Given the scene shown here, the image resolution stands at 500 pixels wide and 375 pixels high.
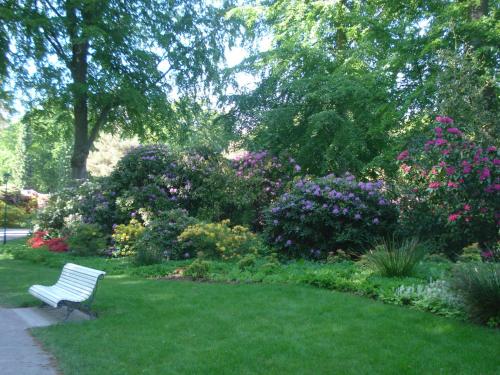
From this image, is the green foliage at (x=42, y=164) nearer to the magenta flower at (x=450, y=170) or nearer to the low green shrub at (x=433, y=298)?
the magenta flower at (x=450, y=170)

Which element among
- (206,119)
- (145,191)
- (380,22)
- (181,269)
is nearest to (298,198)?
(181,269)

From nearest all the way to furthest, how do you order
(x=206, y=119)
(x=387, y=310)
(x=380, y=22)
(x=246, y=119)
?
(x=387, y=310), (x=380, y=22), (x=246, y=119), (x=206, y=119)

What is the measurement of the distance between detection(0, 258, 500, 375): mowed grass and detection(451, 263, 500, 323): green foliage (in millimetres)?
238

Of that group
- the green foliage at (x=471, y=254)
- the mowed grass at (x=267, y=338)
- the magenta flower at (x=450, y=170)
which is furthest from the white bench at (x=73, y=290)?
the magenta flower at (x=450, y=170)

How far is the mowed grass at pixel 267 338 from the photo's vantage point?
4750mm

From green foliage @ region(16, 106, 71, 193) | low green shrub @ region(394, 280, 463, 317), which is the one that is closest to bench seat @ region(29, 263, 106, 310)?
low green shrub @ region(394, 280, 463, 317)

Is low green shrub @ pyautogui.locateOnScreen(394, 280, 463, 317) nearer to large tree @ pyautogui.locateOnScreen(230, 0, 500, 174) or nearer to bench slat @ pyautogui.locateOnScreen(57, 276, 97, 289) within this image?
bench slat @ pyautogui.locateOnScreen(57, 276, 97, 289)

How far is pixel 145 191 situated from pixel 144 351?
35.7ft

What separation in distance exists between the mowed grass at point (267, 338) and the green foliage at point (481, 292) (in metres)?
0.24

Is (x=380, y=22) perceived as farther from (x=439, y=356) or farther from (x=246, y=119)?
(x=439, y=356)

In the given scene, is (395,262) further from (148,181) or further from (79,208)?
(79,208)

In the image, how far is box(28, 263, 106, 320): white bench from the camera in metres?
6.84

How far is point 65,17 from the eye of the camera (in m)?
20.3

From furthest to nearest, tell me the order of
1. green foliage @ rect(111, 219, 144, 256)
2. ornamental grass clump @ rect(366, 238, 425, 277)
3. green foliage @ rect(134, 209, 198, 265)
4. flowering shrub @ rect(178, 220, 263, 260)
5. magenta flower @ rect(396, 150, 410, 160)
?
green foliage @ rect(111, 219, 144, 256)
flowering shrub @ rect(178, 220, 263, 260)
green foliage @ rect(134, 209, 198, 265)
magenta flower @ rect(396, 150, 410, 160)
ornamental grass clump @ rect(366, 238, 425, 277)
